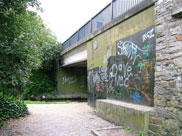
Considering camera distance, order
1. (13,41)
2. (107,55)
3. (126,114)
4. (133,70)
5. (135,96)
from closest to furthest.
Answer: (13,41)
(126,114)
(135,96)
(133,70)
(107,55)

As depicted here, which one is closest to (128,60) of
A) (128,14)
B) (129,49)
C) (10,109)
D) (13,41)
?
(129,49)

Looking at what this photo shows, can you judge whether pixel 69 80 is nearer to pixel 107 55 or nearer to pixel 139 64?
pixel 107 55

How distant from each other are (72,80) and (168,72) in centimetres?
1436

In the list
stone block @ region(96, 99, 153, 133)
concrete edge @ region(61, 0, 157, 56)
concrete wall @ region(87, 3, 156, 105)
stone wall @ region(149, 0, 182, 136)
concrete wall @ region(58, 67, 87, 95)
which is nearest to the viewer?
stone wall @ region(149, 0, 182, 136)

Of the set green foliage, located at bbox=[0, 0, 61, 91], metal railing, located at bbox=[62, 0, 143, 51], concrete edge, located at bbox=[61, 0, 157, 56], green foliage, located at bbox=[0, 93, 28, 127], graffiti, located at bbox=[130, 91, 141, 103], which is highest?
metal railing, located at bbox=[62, 0, 143, 51]

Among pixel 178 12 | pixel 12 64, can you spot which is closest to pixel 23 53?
pixel 12 64

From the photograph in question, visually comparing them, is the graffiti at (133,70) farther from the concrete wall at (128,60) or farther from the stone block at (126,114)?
the stone block at (126,114)

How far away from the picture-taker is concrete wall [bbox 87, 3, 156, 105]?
5363mm

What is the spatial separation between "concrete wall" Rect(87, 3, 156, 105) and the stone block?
486 millimetres

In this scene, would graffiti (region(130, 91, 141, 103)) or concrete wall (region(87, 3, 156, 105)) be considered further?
graffiti (region(130, 91, 141, 103))

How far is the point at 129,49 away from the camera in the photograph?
6.37m

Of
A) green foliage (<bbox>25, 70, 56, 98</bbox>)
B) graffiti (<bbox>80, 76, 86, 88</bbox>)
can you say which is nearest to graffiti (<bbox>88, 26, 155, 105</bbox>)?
graffiti (<bbox>80, 76, 86, 88</bbox>)

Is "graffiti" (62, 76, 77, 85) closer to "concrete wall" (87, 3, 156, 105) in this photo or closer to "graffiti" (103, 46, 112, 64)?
"concrete wall" (87, 3, 156, 105)

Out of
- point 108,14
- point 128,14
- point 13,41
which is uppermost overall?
point 108,14
